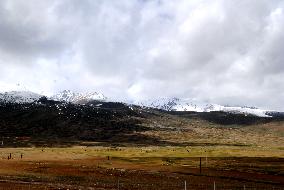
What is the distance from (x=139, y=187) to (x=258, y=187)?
59.5 ft

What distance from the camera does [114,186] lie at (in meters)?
66.2

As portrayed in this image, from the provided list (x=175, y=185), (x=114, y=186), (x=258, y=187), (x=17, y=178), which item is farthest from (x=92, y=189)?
(x=258, y=187)

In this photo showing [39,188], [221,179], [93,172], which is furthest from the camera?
[93,172]

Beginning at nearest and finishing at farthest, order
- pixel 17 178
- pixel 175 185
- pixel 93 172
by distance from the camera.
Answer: pixel 175 185 → pixel 17 178 → pixel 93 172

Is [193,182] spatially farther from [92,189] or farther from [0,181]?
[0,181]

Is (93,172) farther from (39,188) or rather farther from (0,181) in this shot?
(39,188)

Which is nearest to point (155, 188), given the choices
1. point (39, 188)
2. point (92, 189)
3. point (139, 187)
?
point (139, 187)

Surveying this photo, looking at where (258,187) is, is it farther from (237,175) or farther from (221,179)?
(237,175)

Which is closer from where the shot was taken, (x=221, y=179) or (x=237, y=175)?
(x=221, y=179)

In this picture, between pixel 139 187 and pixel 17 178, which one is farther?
pixel 17 178

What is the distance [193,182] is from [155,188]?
12.3 metres

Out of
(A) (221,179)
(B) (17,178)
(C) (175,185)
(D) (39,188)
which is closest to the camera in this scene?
(D) (39,188)

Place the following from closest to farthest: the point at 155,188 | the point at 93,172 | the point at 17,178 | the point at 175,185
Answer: the point at 155,188 → the point at 175,185 → the point at 17,178 → the point at 93,172

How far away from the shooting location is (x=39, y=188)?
60062 millimetres
